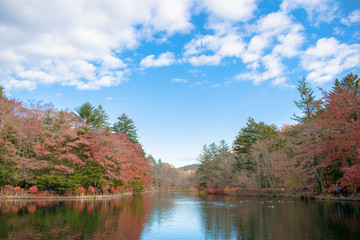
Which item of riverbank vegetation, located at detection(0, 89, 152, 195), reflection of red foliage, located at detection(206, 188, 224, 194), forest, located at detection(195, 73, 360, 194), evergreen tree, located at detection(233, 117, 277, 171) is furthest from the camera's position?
reflection of red foliage, located at detection(206, 188, 224, 194)

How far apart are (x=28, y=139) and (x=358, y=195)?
1391 inches

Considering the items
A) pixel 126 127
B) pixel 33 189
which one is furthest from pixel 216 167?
pixel 33 189

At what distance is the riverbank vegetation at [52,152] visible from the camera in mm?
25297

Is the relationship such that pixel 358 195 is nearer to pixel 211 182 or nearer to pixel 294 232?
pixel 294 232

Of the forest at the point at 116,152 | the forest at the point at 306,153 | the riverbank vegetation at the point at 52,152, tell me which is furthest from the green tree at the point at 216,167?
the riverbank vegetation at the point at 52,152

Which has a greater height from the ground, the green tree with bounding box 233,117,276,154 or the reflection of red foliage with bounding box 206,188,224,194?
the green tree with bounding box 233,117,276,154

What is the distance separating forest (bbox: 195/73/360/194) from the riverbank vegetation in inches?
873

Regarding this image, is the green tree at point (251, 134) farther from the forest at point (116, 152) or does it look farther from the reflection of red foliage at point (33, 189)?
the reflection of red foliage at point (33, 189)

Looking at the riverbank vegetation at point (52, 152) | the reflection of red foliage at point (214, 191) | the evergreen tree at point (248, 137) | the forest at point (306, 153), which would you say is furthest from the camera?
the reflection of red foliage at point (214, 191)

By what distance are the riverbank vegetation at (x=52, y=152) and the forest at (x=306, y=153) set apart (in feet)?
72.8

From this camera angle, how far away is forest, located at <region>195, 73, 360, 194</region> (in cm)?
2069

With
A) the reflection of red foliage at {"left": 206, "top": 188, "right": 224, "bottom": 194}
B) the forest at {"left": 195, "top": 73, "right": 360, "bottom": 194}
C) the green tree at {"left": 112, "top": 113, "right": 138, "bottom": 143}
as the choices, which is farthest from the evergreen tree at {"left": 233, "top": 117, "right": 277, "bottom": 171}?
the green tree at {"left": 112, "top": 113, "right": 138, "bottom": 143}

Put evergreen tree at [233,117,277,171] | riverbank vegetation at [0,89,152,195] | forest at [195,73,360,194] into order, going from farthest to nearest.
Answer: evergreen tree at [233,117,277,171] < riverbank vegetation at [0,89,152,195] < forest at [195,73,360,194]

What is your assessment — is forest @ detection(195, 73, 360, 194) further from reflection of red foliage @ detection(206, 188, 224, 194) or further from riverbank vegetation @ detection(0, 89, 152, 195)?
riverbank vegetation @ detection(0, 89, 152, 195)
